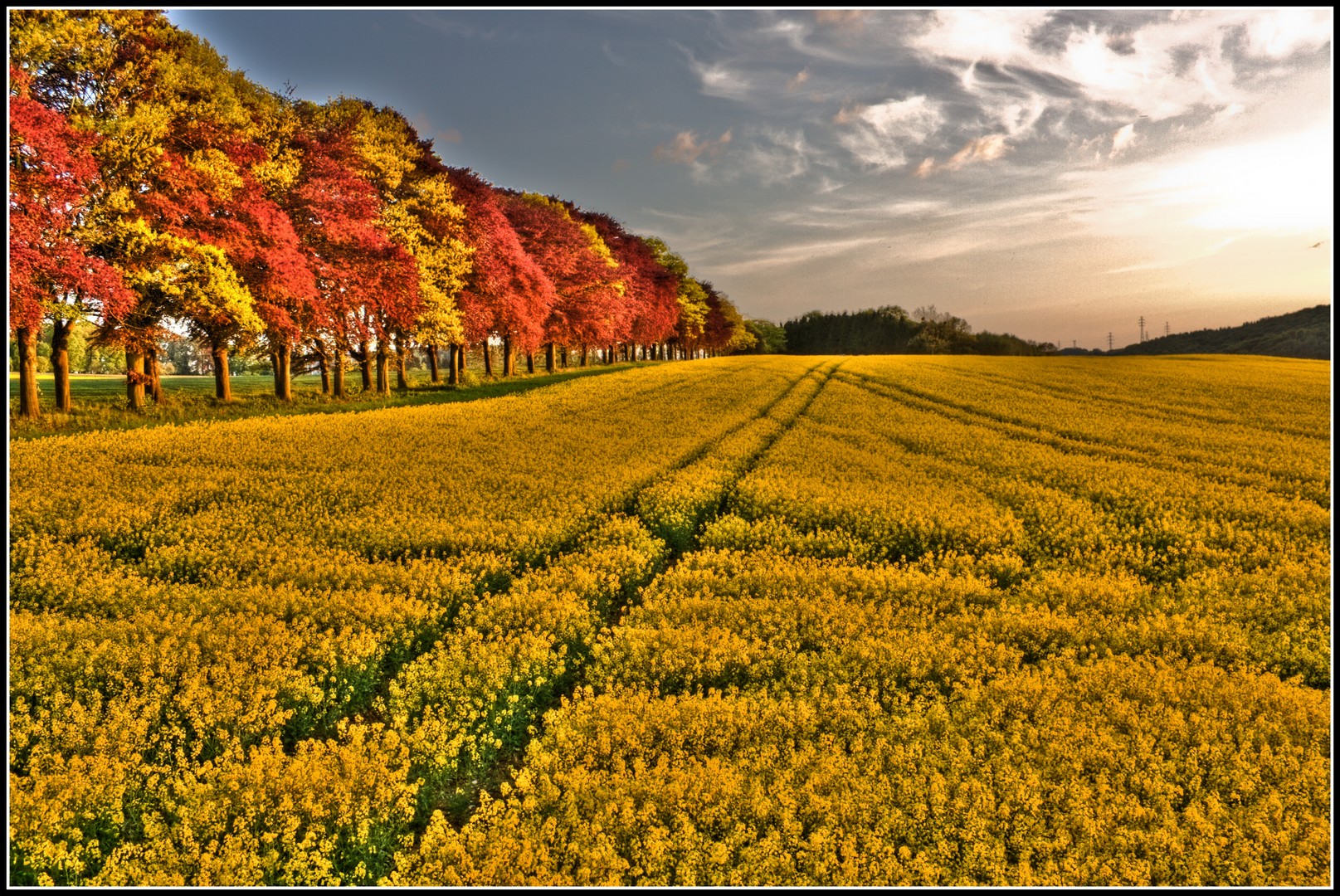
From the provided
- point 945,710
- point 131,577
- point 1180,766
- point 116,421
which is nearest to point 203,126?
point 116,421

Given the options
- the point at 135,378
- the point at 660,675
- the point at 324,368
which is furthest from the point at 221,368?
the point at 660,675

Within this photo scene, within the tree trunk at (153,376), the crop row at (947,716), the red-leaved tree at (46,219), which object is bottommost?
the crop row at (947,716)

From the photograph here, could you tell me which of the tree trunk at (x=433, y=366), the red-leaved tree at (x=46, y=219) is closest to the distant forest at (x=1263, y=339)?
the tree trunk at (x=433, y=366)

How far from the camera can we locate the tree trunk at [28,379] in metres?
17.8

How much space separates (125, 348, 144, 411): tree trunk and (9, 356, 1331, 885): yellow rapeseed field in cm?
908

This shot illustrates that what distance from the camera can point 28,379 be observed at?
744 inches

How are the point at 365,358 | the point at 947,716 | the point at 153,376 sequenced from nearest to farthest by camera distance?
the point at 947,716 → the point at 153,376 → the point at 365,358

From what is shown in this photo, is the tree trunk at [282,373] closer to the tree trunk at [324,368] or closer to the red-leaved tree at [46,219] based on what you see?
the tree trunk at [324,368]

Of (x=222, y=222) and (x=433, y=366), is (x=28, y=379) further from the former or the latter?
(x=433, y=366)

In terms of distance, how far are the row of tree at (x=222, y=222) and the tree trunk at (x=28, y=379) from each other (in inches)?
3.2

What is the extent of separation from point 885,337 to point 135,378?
167168 millimetres

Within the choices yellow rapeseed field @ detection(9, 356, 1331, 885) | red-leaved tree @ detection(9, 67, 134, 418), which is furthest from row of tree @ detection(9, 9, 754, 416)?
yellow rapeseed field @ detection(9, 356, 1331, 885)

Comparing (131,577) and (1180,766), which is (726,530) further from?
(131,577)

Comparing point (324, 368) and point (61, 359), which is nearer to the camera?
point (61, 359)
